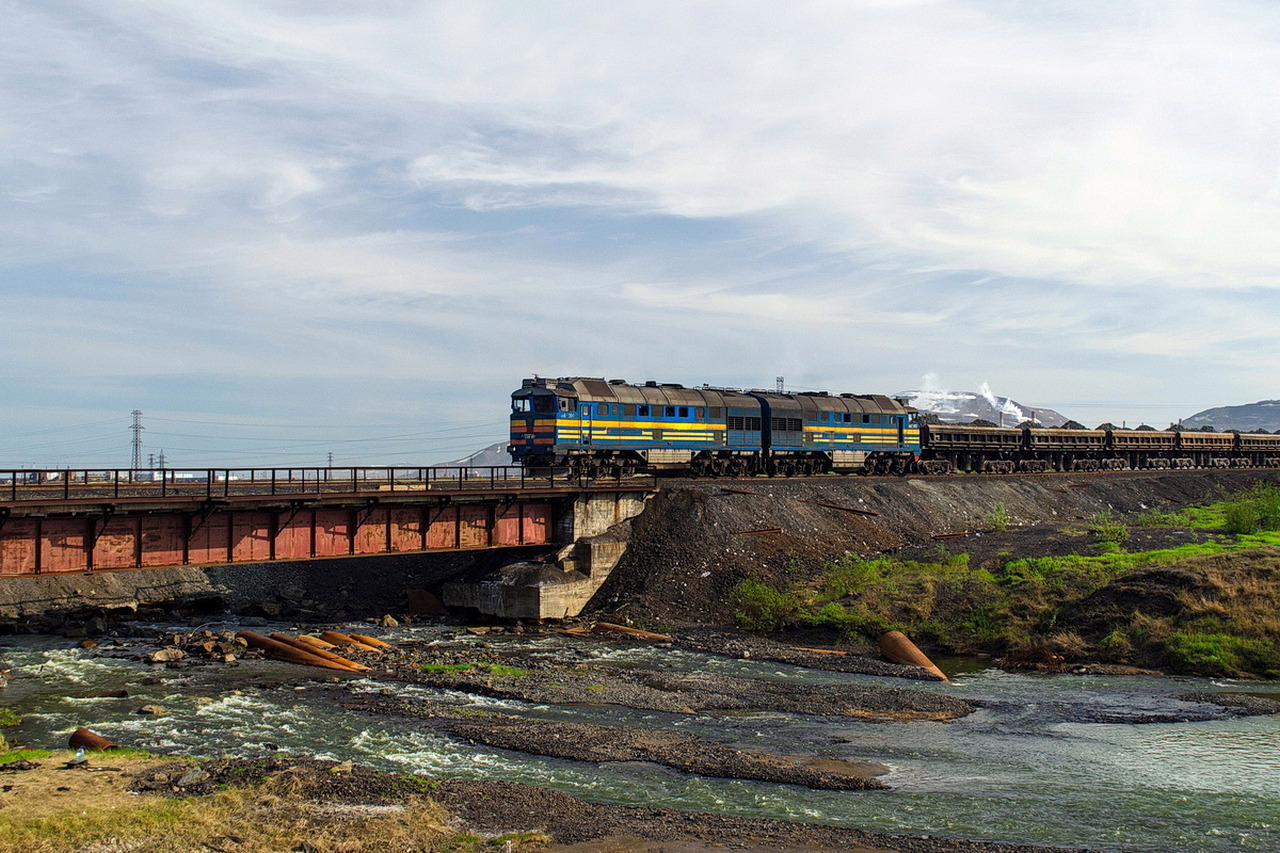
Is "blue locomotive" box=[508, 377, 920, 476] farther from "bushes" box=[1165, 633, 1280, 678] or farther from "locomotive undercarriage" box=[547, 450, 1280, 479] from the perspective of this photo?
"bushes" box=[1165, 633, 1280, 678]

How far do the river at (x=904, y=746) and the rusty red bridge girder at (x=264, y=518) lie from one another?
371 cm

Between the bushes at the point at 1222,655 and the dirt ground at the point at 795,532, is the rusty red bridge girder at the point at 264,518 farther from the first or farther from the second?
the bushes at the point at 1222,655

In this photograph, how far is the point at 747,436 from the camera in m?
60.0

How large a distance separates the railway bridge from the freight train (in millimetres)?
2707

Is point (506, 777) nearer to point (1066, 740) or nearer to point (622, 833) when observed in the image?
point (622, 833)

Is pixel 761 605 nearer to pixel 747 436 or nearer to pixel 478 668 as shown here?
pixel 478 668

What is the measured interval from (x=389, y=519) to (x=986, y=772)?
24811mm

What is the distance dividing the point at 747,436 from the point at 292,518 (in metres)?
31.2

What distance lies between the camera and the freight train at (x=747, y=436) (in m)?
50.8

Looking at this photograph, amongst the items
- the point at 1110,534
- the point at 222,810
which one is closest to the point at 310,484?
the point at 222,810

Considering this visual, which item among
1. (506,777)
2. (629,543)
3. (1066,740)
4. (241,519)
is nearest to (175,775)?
(506,777)

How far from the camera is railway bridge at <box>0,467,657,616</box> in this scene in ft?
96.0

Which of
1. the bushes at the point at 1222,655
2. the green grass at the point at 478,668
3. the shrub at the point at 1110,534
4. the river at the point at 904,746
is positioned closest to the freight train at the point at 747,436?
the shrub at the point at 1110,534

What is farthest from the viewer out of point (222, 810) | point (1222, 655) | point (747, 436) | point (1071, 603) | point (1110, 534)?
point (747, 436)
